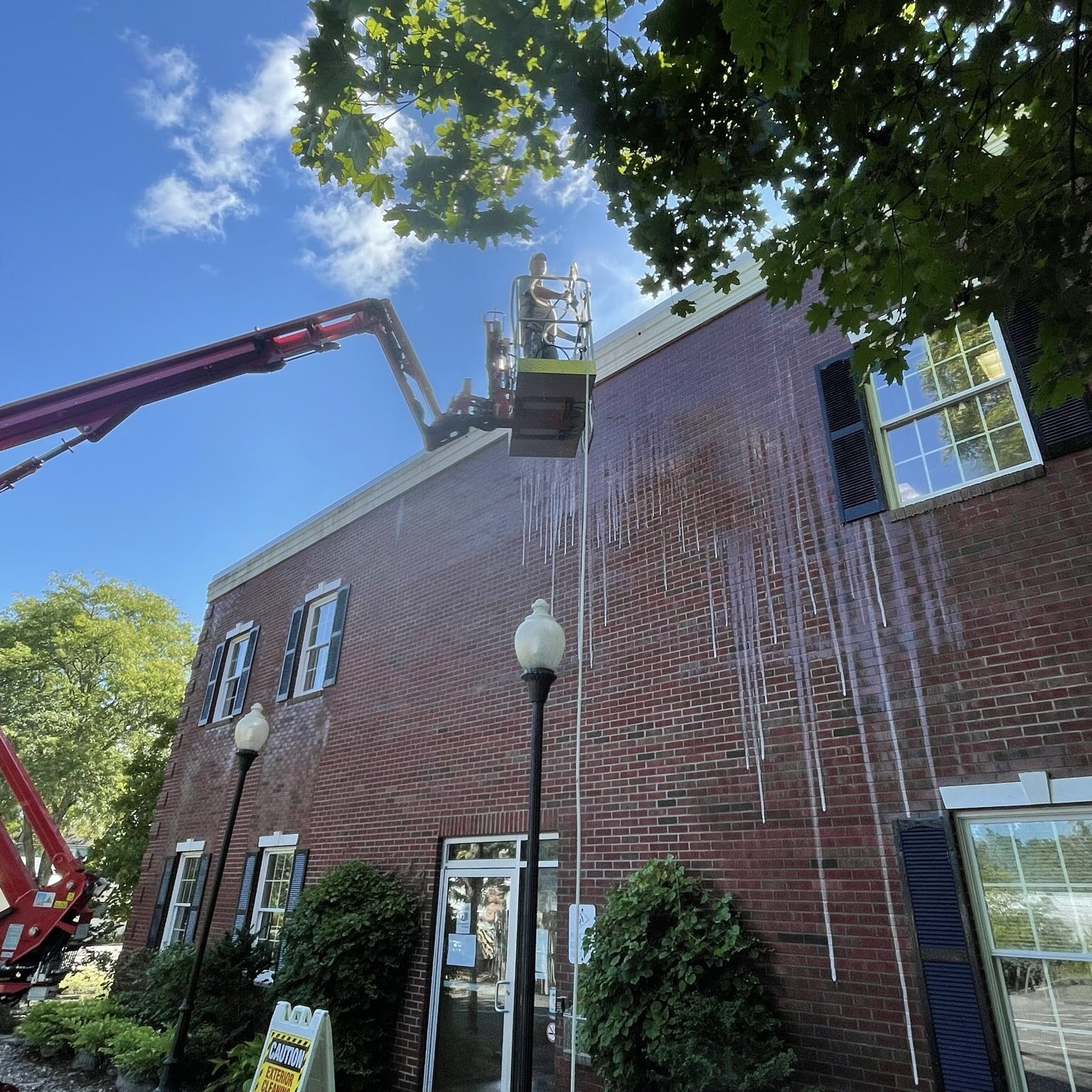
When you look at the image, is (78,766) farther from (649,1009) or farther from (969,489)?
(969,489)

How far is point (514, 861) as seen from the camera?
7293mm

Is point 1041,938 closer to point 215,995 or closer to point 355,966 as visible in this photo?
point 355,966

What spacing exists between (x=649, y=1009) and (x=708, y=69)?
5.40 m

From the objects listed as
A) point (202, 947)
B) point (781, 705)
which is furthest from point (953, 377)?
point (202, 947)

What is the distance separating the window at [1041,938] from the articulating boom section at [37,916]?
13340 mm

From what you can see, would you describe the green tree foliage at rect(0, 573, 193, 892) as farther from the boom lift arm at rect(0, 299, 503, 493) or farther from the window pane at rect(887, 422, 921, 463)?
the window pane at rect(887, 422, 921, 463)

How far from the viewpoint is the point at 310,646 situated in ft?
39.7

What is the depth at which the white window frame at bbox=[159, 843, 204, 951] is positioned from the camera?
12125 millimetres

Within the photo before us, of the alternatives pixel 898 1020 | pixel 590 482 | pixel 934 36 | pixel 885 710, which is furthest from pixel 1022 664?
pixel 590 482

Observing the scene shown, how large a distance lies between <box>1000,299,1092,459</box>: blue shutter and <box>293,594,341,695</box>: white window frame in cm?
939

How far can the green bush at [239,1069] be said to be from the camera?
22.9 ft

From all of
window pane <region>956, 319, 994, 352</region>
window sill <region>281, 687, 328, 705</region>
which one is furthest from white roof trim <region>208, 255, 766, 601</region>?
window sill <region>281, 687, 328, 705</region>

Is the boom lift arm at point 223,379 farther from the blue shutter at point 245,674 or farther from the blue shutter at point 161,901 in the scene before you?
the blue shutter at point 161,901

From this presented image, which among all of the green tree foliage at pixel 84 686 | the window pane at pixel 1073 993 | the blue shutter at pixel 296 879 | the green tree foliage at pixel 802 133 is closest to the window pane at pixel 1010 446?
the green tree foliage at pixel 802 133
